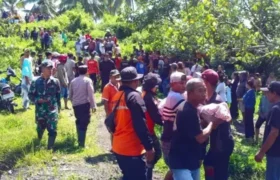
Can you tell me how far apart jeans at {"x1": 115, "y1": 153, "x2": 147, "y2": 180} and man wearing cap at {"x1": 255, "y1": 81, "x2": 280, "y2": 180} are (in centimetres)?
155

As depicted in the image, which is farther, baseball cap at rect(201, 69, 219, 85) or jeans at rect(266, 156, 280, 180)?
jeans at rect(266, 156, 280, 180)

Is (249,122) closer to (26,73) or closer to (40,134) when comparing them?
(40,134)

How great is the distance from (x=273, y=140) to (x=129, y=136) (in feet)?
5.92

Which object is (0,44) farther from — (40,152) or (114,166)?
(114,166)

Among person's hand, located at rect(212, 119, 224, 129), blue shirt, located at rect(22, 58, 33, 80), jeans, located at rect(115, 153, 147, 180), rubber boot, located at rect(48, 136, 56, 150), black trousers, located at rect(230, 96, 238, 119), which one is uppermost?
blue shirt, located at rect(22, 58, 33, 80)

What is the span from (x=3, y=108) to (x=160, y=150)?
7.91 meters

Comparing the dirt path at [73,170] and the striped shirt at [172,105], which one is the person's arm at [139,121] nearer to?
the striped shirt at [172,105]

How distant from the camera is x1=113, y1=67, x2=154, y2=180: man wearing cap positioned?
18.6ft

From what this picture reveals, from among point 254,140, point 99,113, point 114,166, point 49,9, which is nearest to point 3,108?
point 99,113

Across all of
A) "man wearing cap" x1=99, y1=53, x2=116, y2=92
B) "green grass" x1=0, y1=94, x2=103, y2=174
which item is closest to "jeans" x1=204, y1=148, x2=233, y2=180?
"green grass" x1=0, y1=94, x2=103, y2=174

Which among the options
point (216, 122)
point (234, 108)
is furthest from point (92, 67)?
point (216, 122)

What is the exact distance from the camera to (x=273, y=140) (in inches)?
243

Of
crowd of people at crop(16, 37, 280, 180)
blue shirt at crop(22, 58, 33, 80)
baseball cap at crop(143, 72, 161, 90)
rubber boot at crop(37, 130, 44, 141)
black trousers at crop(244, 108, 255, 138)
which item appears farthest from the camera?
blue shirt at crop(22, 58, 33, 80)

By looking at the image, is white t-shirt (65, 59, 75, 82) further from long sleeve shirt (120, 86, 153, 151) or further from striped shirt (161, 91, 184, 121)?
long sleeve shirt (120, 86, 153, 151)
